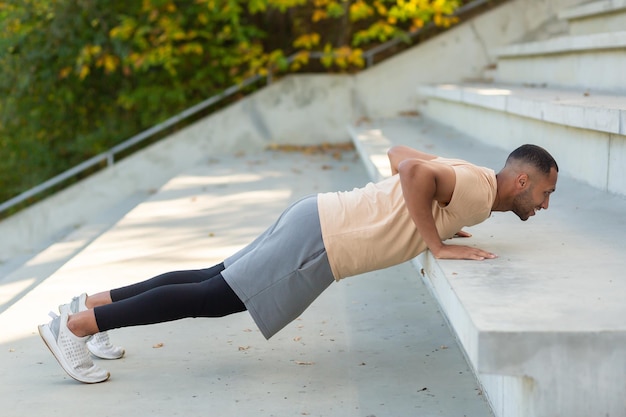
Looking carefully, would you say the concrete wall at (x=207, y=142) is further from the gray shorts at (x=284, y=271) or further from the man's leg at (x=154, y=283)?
the gray shorts at (x=284, y=271)

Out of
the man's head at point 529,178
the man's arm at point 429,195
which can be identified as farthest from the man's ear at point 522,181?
the man's arm at point 429,195

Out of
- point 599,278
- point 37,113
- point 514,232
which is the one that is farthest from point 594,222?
point 37,113

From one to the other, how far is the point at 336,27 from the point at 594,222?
747 cm

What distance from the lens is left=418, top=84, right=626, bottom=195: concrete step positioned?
3.94 metres

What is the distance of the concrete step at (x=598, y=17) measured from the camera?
6.14 metres

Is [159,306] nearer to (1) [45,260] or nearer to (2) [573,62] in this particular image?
(1) [45,260]

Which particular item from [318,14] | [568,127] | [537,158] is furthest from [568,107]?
[318,14]

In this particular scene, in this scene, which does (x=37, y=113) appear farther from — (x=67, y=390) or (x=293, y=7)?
(x=67, y=390)

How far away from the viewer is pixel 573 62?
609 cm

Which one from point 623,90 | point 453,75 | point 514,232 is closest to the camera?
point 514,232

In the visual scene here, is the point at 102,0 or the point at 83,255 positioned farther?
the point at 102,0

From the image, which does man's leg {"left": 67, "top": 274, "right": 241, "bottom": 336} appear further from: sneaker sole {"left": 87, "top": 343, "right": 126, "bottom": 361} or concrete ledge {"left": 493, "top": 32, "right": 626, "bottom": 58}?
concrete ledge {"left": 493, "top": 32, "right": 626, "bottom": 58}

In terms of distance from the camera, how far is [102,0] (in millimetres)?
10016

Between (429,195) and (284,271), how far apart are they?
60 centimetres
